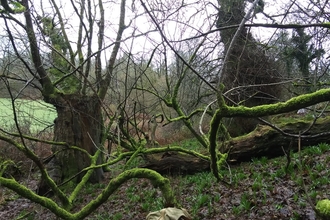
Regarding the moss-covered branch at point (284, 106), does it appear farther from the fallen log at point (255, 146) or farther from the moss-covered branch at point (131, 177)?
the fallen log at point (255, 146)

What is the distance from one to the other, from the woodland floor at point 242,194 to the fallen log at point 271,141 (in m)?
0.26

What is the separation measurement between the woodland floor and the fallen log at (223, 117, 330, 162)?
0.26m

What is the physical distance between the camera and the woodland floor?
5.40 m

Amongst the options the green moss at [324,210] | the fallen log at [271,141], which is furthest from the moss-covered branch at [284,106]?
the fallen log at [271,141]

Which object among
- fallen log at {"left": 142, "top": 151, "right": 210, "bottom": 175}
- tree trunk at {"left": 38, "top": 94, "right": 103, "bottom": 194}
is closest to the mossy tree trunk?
tree trunk at {"left": 38, "top": 94, "right": 103, "bottom": 194}

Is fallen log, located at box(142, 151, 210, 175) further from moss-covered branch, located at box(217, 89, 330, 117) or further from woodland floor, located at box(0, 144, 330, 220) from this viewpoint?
moss-covered branch, located at box(217, 89, 330, 117)

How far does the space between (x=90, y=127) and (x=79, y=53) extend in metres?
2.41

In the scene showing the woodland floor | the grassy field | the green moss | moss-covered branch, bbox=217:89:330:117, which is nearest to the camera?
the green moss

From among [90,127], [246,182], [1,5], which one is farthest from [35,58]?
[246,182]

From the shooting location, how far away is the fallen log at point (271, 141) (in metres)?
7.91

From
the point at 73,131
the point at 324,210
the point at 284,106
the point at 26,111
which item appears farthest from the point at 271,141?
the point at 26,111

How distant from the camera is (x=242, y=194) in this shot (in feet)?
20.4

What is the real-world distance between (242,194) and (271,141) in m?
2.34

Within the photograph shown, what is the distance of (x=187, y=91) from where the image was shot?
12.3 metres
